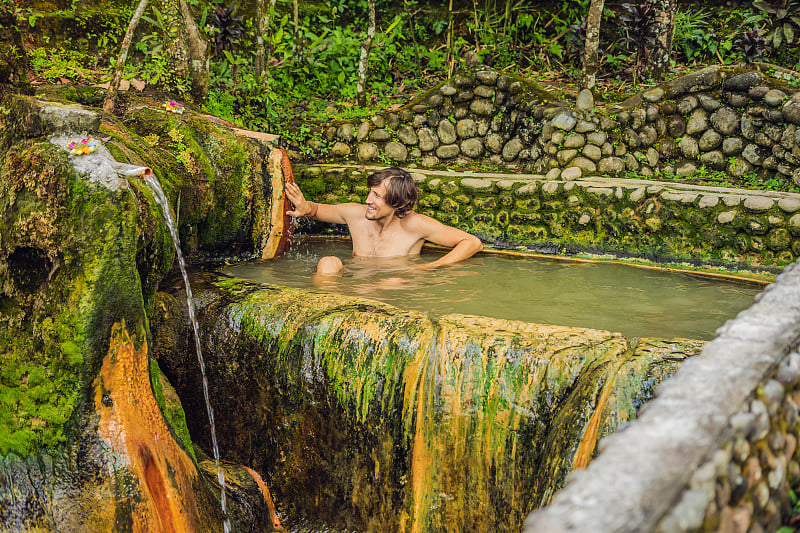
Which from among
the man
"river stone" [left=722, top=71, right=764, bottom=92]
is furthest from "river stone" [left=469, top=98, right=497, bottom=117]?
"river stone" [left=722, top=71, right=764, bottom=92]

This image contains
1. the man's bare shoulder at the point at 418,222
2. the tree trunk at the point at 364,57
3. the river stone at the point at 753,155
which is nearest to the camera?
the man's bare shoulder at the point at 418,222

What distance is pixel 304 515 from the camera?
3.35 metres

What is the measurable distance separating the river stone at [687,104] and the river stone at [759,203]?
60.9 inches

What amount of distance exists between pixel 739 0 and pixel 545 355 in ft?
25.0

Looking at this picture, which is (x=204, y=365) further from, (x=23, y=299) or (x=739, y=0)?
(x=739, y=0)

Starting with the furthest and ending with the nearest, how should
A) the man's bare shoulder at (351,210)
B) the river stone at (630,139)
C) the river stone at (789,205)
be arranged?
1. the river stone at (630,139)
2. the man's bare shoulder at (351,210)
3. the river stone at (789,205)

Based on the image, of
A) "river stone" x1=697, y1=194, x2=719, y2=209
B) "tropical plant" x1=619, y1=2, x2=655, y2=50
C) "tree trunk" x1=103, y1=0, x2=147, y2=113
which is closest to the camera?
"tree trunk" x1=103, y1=0, x2=147, y2=113

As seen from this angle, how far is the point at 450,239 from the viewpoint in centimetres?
517

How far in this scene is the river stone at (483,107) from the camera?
6.49 meters

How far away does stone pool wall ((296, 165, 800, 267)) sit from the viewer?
470 cm

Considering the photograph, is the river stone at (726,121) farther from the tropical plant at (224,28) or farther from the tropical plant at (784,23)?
the tropical plant at (224,28)

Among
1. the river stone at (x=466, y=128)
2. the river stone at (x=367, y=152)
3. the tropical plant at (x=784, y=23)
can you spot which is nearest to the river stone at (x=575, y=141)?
the river stone at (x=466, y=128)

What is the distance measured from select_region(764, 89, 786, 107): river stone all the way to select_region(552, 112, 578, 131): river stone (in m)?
1.64

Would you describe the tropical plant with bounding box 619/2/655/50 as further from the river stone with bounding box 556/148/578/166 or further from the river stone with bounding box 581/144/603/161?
the river stone with bounding box 556/148/578/166
